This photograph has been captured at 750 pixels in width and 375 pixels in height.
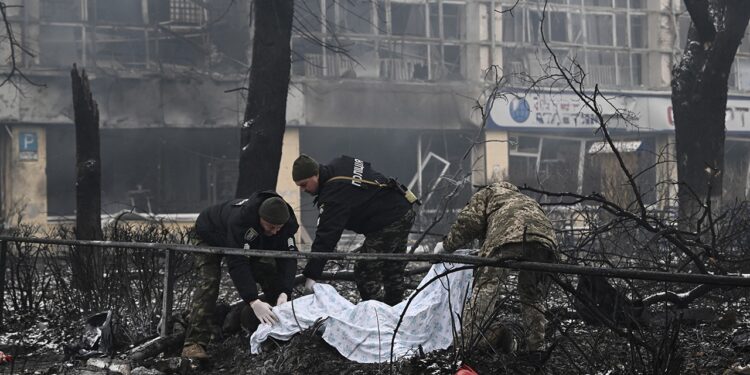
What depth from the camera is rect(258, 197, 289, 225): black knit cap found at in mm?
6316

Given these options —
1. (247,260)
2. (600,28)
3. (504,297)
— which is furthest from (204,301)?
(600,28)

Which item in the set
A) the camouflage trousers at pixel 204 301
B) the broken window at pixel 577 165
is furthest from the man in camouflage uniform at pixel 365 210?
the broken window at pixel 577 165

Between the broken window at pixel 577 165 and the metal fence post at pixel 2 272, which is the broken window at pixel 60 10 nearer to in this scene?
the broken window at pixel 577 165

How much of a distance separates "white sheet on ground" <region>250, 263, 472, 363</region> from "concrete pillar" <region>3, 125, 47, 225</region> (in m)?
17.8

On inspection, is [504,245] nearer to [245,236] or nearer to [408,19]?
[245,236]

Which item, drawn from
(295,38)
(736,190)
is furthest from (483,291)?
(295,38)

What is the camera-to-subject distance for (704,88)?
11.1m

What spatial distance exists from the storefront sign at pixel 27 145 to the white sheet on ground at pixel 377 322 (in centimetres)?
1798

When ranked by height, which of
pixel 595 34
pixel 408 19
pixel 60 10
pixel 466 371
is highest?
pixel 408 19

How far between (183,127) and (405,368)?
18.5 metres

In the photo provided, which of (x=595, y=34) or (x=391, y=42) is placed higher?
(x=595, y=34)

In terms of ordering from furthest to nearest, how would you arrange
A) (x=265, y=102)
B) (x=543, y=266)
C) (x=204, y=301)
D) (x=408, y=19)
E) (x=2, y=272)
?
(x=408, y=19), (x=265, y=102), (x=2, y=272), (x=204, y=301), (x=543, y=266)

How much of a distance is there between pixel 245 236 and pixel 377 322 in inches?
49.1

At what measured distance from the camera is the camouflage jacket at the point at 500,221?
578 centimetres
